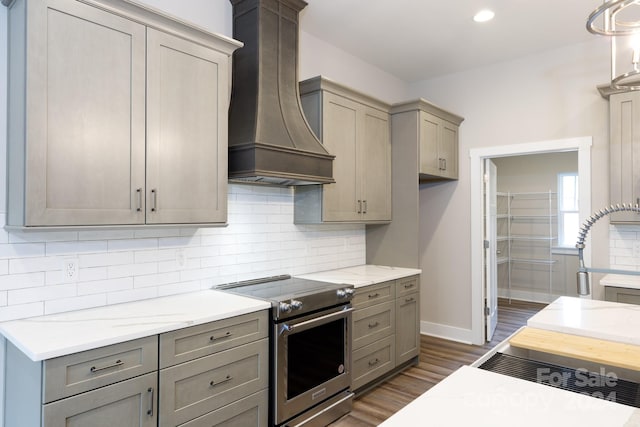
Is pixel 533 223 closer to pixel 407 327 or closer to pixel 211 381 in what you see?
pixel 407 327

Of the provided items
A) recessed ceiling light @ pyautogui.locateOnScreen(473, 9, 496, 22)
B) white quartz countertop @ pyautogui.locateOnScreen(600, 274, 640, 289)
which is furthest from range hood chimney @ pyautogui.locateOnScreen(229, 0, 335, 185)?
white quartz countertop @ pyautogui.locateOnScreen(600, 274, 640, 289)

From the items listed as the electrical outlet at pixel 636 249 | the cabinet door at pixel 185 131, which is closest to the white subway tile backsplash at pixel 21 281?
the cabinet door at pixel 185 131

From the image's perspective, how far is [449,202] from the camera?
461cm

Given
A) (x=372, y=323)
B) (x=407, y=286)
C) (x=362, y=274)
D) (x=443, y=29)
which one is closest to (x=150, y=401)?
(x=372, y=323)

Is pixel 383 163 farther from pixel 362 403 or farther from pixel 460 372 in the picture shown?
pixel 460 372

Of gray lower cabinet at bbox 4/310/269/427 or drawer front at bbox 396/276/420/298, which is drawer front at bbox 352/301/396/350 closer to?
drawer front at bbox 396/276/420/298

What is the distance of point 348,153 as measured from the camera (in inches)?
135

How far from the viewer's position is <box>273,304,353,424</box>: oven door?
240 cm

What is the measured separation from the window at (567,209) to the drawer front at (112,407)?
6294mm

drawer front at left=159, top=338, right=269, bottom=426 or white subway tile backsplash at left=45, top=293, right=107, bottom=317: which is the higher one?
white subway tile backsplash at left=45, top=293, right=107, bottom=317

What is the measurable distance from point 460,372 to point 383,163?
280 centimetres

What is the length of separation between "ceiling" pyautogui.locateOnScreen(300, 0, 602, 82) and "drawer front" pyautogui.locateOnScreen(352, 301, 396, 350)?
2.34 metres

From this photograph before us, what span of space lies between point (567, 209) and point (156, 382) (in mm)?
6361

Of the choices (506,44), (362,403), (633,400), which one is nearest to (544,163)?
(506,44)
